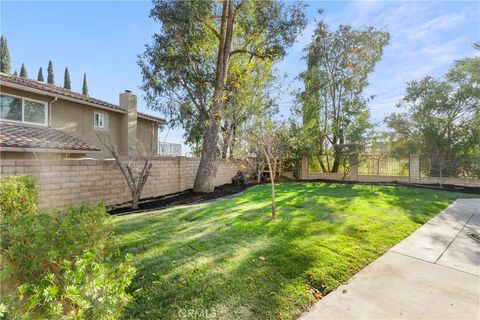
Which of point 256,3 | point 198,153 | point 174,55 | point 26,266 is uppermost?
point 256,3

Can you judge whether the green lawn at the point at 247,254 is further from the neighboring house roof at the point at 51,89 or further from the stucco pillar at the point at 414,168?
the stucco pillar at the point at 414,168

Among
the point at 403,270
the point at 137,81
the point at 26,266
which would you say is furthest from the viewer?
the point at 137,81

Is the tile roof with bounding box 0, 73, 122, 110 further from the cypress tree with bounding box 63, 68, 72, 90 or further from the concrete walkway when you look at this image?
the cypress tree with bounding box 63, 68, 72, 90

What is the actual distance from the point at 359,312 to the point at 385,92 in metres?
17.3

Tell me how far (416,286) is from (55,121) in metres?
15.0

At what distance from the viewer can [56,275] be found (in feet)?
6.20

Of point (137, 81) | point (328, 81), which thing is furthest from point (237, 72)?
point (328, 81)

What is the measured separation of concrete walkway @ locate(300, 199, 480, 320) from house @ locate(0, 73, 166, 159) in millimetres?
7821

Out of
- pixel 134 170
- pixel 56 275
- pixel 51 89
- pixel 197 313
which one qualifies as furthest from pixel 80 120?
pixel 197 313

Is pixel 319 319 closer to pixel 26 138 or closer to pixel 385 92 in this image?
pixel 26 138

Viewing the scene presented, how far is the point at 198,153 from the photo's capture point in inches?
778

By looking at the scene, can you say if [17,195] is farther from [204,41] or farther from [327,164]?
[327,164]

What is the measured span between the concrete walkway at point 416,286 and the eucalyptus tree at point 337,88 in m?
12.2

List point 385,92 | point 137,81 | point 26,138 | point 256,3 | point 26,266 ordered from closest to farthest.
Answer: point 26,266
point 26,138
point 256,3
point 137,81
point 385,92
